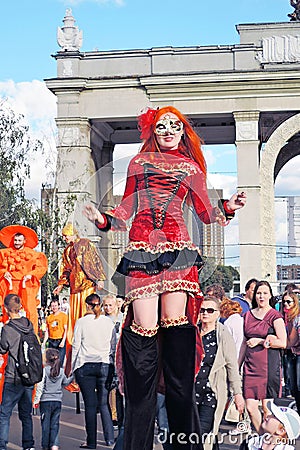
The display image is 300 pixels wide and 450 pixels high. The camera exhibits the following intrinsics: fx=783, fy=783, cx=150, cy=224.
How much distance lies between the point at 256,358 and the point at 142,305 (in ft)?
10.4

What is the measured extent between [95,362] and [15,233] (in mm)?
1782

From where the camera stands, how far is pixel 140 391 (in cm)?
414

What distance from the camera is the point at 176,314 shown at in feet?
13.7

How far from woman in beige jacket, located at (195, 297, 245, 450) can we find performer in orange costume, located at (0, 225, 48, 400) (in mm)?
3126

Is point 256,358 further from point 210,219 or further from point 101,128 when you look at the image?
point 101,128

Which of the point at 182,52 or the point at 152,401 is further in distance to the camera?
the point at 182,52

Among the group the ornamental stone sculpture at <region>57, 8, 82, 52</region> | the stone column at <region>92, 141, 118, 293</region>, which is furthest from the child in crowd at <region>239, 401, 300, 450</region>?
the ornamental stone sculpture at <region>57, 8, 82, 52</region>

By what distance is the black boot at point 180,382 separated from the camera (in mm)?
4152

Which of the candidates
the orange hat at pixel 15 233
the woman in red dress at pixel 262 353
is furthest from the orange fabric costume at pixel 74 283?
the woman in red dress at pixel 262 353

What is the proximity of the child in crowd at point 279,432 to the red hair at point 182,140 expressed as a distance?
1999mm

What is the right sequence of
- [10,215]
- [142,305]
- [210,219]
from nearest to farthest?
[142,305], [210,219], [10,215]

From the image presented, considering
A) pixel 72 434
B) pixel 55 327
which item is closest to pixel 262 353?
pixel 72 434

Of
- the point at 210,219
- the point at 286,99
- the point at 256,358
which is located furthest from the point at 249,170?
the point at 210,219

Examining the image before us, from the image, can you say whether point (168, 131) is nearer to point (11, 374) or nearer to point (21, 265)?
point (11, 374)
